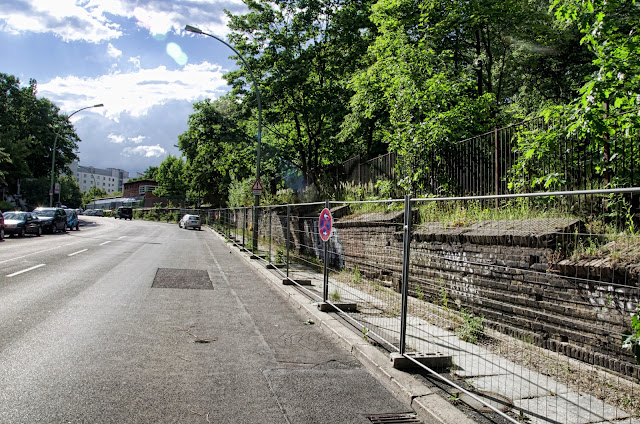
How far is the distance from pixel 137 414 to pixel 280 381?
1408mm

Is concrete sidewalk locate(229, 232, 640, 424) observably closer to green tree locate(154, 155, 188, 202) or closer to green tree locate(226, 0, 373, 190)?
green tree locate(226, 0, 373, 190)

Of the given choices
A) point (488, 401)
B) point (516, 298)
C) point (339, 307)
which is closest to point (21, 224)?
point (339, 307)

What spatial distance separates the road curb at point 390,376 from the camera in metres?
3.69

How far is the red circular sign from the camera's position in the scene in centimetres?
750

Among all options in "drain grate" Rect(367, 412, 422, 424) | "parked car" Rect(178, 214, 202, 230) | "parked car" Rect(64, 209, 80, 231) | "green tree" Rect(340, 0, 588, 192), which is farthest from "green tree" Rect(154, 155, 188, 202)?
"drain grate" Rect(367, 412, 422, 424)

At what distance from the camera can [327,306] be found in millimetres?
7668

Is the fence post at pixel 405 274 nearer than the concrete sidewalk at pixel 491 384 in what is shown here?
No

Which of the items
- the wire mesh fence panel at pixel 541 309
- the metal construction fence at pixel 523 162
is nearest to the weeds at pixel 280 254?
the metal construction fence at pixel 523 162

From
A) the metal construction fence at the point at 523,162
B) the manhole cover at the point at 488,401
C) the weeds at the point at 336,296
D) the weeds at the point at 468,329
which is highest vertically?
the metal construction fence at the point at 523,162

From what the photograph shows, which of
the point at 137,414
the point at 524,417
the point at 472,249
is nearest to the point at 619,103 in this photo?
the point at 472,249

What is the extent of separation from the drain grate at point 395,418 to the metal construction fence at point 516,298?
486 mm

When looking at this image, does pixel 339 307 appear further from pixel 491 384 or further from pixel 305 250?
pixel 491 384

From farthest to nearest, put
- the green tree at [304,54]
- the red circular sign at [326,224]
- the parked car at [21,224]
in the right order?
the parked car at [21,224] < the green tree at [304,54] < the red circular sign at [326,224]

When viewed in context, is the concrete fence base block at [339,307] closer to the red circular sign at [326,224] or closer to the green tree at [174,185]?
the red circular sign at [326,224]
